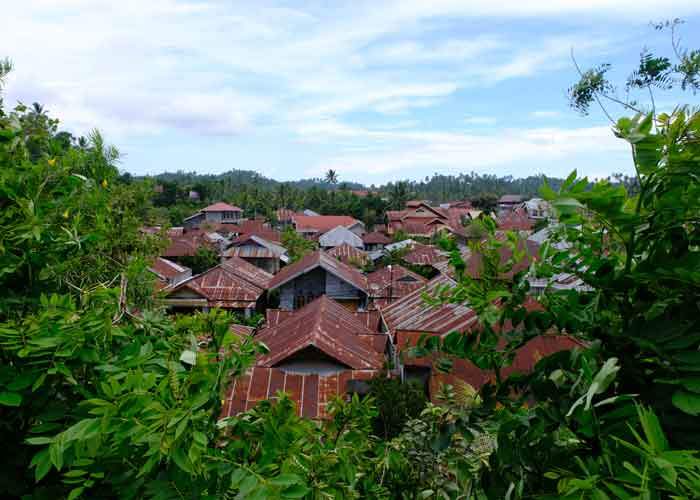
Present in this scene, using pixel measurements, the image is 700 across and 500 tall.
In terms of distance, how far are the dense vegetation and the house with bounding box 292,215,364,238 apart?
54.3 m

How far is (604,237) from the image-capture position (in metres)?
1.59

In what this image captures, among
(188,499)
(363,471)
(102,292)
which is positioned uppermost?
(102,292)

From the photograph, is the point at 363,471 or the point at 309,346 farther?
the point at 309,346

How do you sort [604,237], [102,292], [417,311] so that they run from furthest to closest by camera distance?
[417,311] → [102,292] → [604,237]

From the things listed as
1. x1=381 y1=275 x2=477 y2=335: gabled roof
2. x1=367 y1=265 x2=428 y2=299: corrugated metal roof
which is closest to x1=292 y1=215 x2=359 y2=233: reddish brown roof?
x1=367 y1=265 x2=428 y2=299: corrugated metal roof

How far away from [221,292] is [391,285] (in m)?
8.10

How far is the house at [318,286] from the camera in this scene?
2225 cm

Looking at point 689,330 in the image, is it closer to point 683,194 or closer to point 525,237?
point 683,194

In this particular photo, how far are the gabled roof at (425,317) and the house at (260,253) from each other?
25.3 m

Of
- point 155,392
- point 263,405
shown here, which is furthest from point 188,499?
point 263,405

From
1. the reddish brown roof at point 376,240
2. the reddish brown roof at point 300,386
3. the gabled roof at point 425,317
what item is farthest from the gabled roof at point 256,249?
the reddish brown roof at point 300,386

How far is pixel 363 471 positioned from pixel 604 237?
1.27m

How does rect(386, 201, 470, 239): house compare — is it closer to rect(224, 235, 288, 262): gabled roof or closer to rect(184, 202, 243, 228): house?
rect(224, 235, 288, 262): gabled roof

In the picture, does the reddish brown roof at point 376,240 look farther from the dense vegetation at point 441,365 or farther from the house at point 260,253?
the dense vegetation at point 441,365
